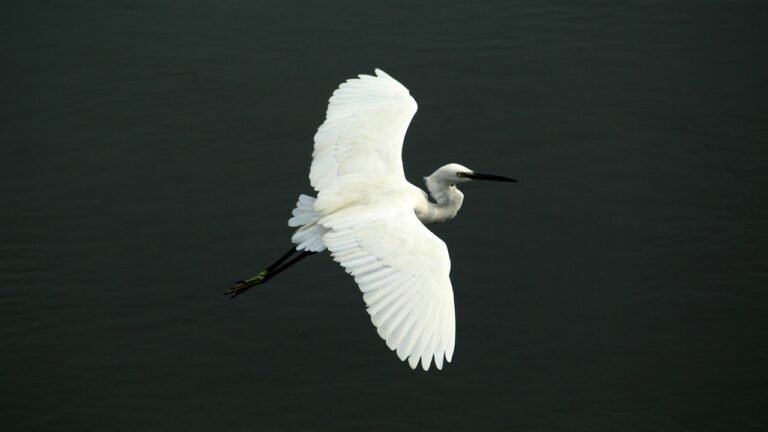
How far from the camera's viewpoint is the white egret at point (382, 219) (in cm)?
545

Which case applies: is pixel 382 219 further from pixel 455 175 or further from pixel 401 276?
pixel 455 175

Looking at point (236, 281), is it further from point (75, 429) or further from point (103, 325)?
point (75, 429)

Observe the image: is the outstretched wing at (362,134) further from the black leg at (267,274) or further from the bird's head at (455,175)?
the black leg at (267,274)

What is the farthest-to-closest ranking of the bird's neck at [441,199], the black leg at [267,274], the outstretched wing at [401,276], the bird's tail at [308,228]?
1. the bird's neck at [441,199]
2. the black leg at [267,274]
3. the bird's tail at [308,228]
4. the outstretched wing at [401,276]

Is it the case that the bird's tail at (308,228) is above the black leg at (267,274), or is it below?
above

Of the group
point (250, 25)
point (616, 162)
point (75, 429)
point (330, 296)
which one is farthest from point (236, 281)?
point (250, 25)

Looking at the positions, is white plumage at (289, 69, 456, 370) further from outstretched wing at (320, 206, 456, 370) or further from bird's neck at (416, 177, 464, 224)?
bird's neck at (416, 177, 464, 224)

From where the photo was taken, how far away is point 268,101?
9125 millimetres

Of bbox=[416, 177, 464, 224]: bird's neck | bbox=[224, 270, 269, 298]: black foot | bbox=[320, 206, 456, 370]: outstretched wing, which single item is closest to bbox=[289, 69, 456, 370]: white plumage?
bbox=[320, 206, 456, 370]: outstretched wing

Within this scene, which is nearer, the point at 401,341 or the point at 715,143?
the point at 401,341

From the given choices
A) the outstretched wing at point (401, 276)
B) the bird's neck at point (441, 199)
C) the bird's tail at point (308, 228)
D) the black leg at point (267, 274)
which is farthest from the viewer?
the bird's neck at point (441, 199)

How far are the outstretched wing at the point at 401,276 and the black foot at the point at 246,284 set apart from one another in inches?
28.9

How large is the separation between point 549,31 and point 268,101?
242cm

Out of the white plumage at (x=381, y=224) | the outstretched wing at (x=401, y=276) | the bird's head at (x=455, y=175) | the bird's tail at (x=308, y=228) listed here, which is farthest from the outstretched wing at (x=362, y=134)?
the outstretched wing at (x=401, y=276)
